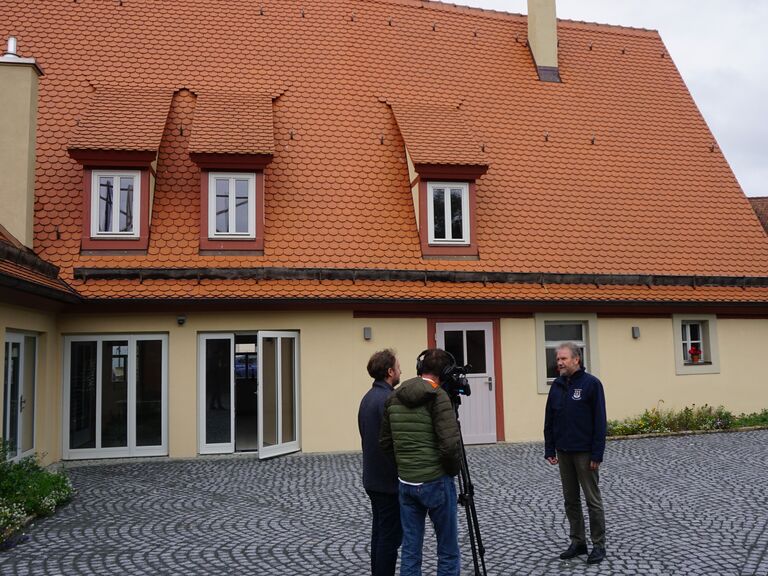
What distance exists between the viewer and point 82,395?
12219mm

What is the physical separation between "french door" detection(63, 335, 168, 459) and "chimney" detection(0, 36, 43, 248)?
88.8 inches

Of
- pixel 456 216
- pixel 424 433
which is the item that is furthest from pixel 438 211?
pixel 424 433

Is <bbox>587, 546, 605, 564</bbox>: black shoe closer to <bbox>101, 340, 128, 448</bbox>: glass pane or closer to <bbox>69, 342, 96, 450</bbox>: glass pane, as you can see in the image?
<bbox>101, 340, 128, 448</bbox>: glass pane

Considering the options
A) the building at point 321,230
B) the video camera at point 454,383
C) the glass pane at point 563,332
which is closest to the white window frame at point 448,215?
the building at point 321,230

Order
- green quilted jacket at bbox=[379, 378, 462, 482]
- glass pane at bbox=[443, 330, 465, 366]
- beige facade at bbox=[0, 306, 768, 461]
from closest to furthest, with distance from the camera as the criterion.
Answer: green quilted jacket at bbox=[379, 378, 462, 482] → beige facade at bbox=[0, 306, 768, 461] → glass pane at bbox=[443, 330, 465, 366]

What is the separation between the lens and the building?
12.2m

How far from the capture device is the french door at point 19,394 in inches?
394

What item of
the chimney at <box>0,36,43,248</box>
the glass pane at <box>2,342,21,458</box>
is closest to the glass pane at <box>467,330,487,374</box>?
the glass pane at <box>2,342,21,458</box>

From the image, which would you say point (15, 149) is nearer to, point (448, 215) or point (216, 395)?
point (216, 395)

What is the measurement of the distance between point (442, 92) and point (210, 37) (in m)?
5.41

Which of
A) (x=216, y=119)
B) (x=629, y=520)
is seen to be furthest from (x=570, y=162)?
(x=629, y=520)

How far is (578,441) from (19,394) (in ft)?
27.6

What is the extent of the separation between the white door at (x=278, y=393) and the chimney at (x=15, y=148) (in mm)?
4519

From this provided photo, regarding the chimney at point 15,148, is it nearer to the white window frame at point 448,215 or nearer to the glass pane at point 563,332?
the white window frame at point 448,215
